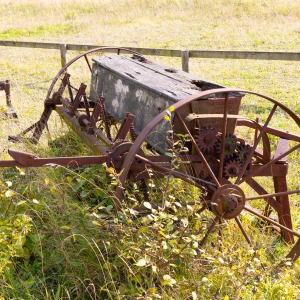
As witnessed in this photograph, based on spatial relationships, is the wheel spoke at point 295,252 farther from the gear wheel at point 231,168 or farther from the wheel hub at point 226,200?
the gear wheel at point 231,168

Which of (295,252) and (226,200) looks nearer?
(226,200)

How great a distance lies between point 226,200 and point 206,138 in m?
0.48

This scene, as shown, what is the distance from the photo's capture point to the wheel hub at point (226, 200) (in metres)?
3.78

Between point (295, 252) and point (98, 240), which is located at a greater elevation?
point (98, 240)

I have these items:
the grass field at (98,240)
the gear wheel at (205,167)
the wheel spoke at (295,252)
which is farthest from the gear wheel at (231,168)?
the wheel spoke at (295,252)

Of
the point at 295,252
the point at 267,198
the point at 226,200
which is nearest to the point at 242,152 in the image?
the point at 226,200

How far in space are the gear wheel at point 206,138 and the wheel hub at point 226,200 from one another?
33 centimetres

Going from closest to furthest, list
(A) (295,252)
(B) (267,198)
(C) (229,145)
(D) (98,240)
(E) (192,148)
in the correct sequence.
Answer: (D) (98,240) < (C) (229,145) < (E) (192,148) < (A) (295,252) < (B) (267,198)

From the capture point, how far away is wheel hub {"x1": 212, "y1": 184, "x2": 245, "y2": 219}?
3.78m

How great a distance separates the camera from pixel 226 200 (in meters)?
3.78

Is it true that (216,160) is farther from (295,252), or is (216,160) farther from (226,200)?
(295,252)

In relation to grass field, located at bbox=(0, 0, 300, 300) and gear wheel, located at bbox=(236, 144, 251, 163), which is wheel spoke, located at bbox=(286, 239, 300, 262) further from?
gear wheel, located at bbox=(236, 144, 251, 163)

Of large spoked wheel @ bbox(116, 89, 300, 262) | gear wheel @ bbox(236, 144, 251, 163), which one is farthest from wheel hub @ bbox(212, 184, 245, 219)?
gear wheel @ bbox(236, 144, 251, 163)

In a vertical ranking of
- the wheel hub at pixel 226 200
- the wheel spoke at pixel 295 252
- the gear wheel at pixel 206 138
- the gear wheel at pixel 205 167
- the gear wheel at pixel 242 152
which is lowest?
the wheel spoke at pixel 295 252
